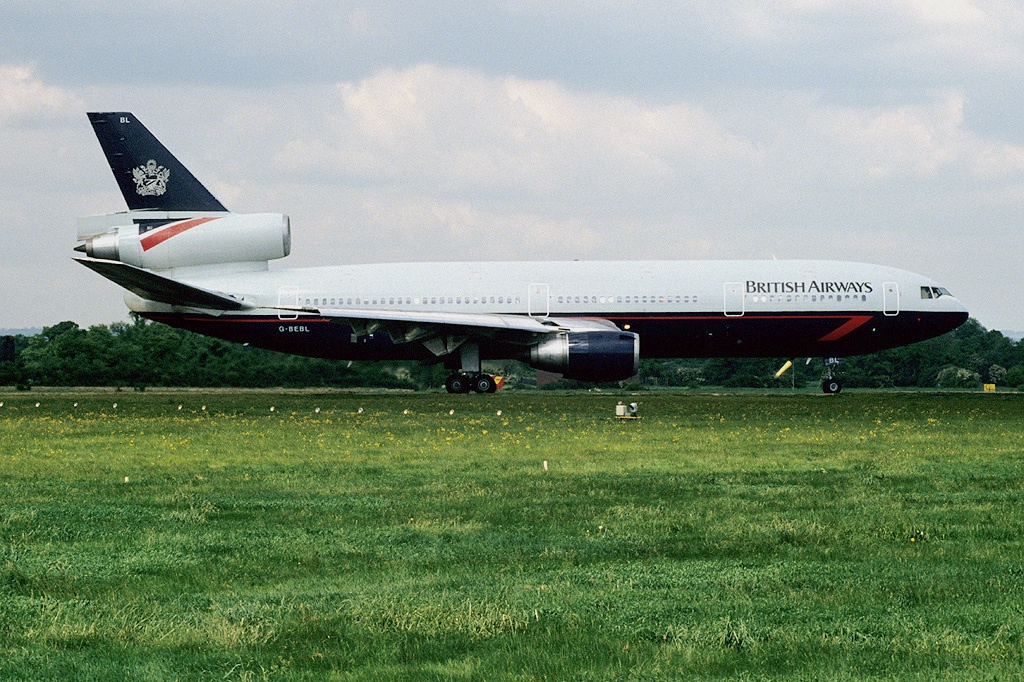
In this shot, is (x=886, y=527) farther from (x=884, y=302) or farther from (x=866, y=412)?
(x=884, y=302)

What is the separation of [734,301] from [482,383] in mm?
8305

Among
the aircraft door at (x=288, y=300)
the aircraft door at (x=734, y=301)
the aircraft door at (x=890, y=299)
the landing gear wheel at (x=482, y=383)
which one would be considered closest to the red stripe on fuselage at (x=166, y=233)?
the aircraft door at (x=288, y=300)

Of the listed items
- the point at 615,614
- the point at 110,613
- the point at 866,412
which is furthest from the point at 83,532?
the point at 866,412

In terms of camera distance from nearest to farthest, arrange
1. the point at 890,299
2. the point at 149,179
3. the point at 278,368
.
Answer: the point at 890,299, the point at 149,179, the point at 278,368

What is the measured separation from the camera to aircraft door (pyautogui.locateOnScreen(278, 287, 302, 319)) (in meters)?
37.8

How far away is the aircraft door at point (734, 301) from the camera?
3691cm

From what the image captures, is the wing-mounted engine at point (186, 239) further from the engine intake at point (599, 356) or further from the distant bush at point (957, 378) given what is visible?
the distant bush at point (957, 378)

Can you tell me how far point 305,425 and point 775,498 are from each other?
13.5m

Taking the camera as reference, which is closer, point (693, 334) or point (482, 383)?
point (693, 334)

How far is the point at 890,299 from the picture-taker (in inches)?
1487

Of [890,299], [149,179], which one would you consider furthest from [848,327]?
[149,179]

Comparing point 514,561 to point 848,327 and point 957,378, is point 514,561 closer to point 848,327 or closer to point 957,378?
point 848,327

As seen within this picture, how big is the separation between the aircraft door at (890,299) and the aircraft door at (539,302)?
10478 mm

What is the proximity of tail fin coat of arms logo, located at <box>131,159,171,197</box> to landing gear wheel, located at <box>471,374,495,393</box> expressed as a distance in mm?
11668
